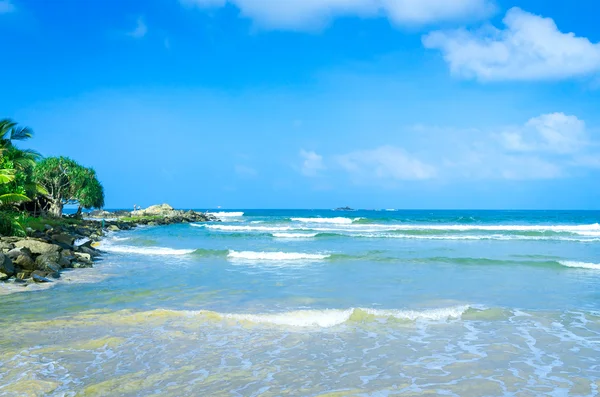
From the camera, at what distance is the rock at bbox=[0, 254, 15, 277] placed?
13.8 m

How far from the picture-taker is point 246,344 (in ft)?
24.8

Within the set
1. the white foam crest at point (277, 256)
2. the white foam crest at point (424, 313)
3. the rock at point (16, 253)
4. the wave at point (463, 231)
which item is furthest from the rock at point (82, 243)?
the wave at point (463, 231)

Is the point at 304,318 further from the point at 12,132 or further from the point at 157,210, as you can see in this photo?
the point at 157,210

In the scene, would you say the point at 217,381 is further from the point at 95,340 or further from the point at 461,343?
the point at 461,343

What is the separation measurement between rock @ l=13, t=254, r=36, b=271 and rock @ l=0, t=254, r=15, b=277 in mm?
560

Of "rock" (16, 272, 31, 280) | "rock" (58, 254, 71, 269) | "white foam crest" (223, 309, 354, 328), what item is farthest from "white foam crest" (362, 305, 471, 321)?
"rock" (58, 254, 71, 269)

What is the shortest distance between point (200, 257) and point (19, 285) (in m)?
9.77

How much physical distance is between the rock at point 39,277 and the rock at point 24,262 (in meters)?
0.95

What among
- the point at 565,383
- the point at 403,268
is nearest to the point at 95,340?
the point at 565,383

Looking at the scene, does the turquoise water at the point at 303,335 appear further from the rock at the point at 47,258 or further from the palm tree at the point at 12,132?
the palm tree at the point at 12,132

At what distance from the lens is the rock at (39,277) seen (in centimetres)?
1344

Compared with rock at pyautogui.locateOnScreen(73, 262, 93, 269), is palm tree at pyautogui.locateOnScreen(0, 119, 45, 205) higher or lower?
higher

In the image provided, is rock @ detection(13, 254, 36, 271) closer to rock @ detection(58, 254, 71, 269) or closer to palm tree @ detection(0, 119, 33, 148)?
rock @ detection(58, 254, 71, 269)

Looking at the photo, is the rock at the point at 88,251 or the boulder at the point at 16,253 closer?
the boulder at the point at 16,253
